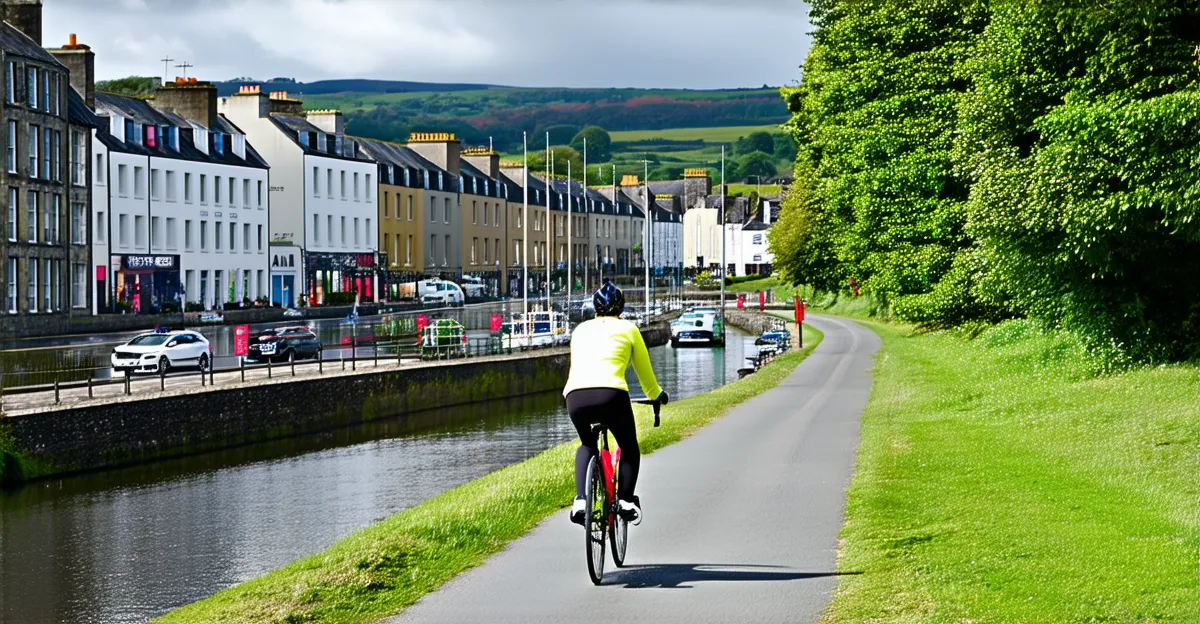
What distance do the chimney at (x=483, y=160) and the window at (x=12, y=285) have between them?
73.0 meters

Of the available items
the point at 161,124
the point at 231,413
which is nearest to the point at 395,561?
the point at 231,413

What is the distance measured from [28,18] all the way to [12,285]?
13.7m

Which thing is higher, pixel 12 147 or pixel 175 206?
pixel 12 147

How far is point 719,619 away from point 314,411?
33.3 metres

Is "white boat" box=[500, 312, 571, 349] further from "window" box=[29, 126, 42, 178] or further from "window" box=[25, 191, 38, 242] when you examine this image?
"window" box=[29, 126, 42, 178]

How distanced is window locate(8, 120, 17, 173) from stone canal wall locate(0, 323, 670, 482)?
77.6 ft

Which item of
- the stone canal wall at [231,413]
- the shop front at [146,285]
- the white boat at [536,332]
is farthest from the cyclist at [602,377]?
the shop front at [146,285]

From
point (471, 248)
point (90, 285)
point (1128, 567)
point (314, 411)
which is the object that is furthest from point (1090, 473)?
point (471, 248)

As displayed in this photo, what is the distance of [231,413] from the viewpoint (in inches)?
1491

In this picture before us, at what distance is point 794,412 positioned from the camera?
98.7ft

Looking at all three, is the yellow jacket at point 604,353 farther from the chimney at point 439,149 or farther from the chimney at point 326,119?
the chimney at point 439,149

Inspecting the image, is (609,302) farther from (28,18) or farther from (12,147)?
(28,18)

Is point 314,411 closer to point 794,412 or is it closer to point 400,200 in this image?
point 794,412

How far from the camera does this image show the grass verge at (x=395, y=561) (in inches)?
441
